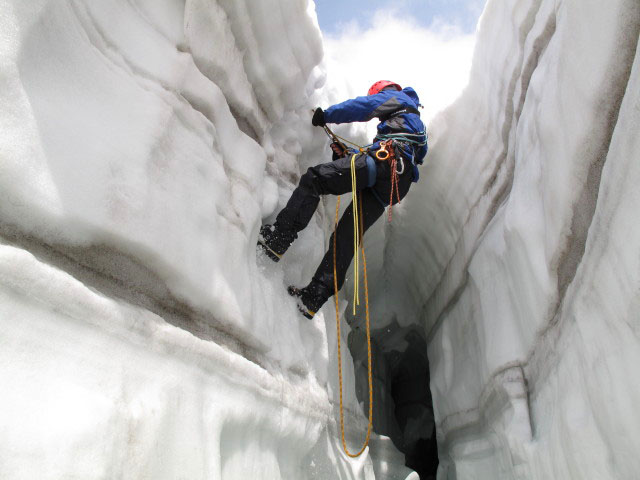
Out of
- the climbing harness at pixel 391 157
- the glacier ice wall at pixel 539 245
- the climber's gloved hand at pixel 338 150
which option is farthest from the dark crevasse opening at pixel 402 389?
the climbing harness at pixel 391 157

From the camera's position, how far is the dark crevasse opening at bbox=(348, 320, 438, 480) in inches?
203

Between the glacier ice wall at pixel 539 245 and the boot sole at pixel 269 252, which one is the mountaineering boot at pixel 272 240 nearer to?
the boot sole at pixel 269 252

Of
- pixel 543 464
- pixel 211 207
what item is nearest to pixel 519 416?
pixel 543 464

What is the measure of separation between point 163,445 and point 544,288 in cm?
161

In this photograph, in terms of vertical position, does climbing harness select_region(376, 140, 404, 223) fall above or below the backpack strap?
below

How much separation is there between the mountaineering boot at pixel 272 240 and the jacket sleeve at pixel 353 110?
84 centimetres

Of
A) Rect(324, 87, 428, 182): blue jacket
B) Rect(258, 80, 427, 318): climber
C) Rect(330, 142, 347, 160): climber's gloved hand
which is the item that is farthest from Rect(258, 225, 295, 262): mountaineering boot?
Rect(330, 142, 347, 160): climber's gloved hand

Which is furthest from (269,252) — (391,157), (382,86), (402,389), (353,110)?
(402,389)

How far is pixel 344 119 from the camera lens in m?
2.92

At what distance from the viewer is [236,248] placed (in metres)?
2.06

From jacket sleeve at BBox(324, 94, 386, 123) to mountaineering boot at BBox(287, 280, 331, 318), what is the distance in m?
0.99

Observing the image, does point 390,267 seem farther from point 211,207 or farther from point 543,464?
point 211,207

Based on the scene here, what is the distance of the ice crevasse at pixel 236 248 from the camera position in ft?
3.77

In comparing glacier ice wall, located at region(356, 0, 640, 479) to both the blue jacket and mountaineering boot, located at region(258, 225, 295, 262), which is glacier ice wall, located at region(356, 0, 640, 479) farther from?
mountaineering boot, located at region(258, 225, 295, 262)
